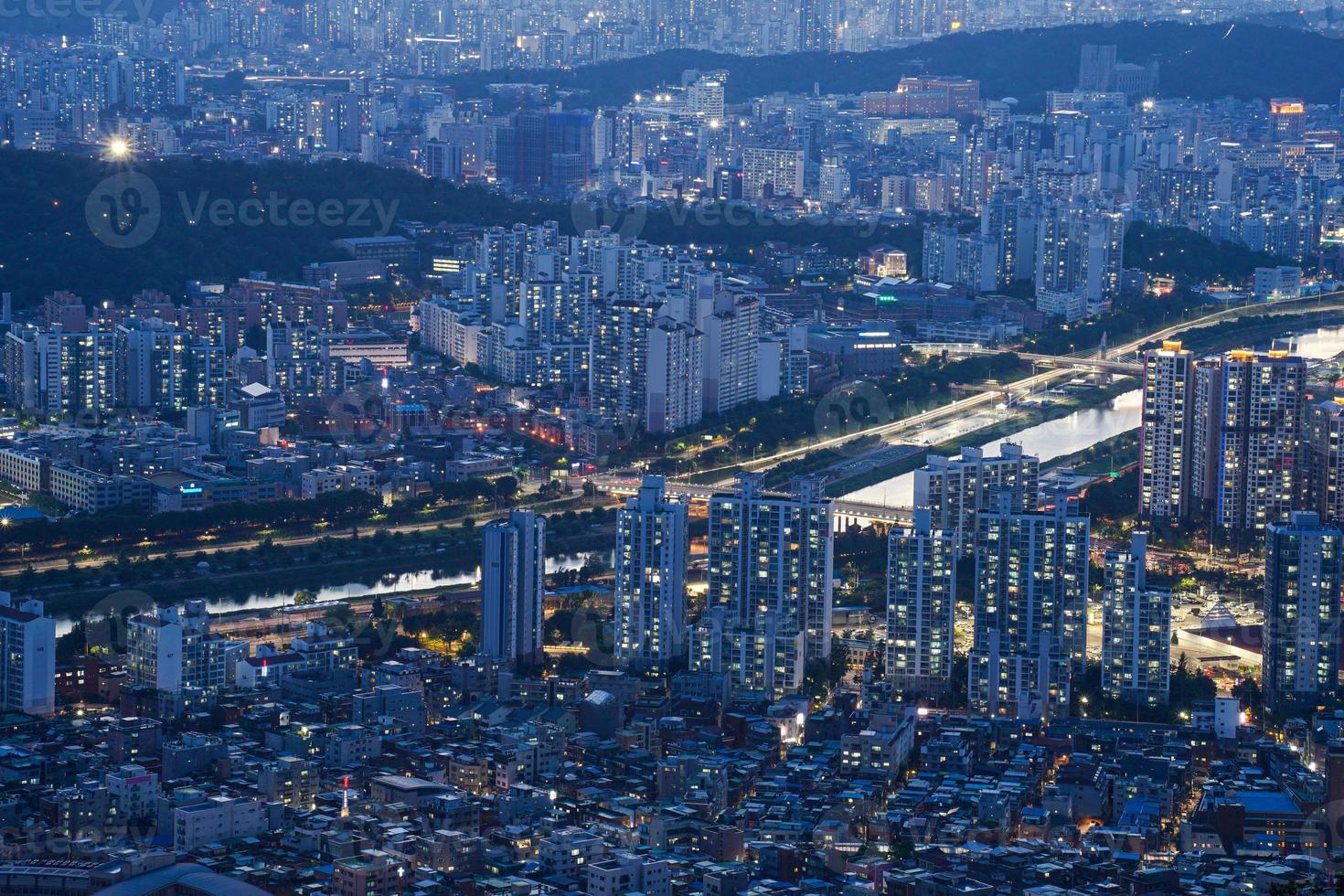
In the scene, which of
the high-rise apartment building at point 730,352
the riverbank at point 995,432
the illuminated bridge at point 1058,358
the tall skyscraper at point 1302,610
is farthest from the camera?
the illuminated bridge at point 1058,358

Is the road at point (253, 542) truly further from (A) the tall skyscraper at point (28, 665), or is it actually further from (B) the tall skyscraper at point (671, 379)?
(A) the tall skyscraper at point (28, 665)

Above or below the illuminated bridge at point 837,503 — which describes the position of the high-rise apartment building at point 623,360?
above

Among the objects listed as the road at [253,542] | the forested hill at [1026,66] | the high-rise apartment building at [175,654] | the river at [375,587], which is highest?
the forested hill at [1026,66]

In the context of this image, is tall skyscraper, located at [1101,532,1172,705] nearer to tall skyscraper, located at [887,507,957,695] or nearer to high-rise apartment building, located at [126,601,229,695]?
tall skyscraper, located at [887,507,957,695]

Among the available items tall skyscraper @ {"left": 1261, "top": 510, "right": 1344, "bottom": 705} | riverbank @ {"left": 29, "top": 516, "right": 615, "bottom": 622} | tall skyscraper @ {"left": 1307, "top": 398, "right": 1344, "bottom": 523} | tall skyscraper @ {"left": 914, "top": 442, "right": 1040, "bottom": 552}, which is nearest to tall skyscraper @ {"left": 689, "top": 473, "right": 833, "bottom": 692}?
tall skyscraper @ {"left": 914, "top": 442, "right": 1040, "bottom": 552}

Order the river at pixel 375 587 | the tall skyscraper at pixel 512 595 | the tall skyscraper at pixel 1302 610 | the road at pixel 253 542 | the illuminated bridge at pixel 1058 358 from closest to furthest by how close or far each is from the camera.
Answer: the tall skyscraper at pixel 1302 610
the tall skyscraper at pixel 512 595
the river at pixel 375 587
the road at pixel 253 542
the illuminated bridge at pixel 1058 358

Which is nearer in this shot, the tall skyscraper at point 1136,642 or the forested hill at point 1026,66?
the tall skyscraper at point 1136,642

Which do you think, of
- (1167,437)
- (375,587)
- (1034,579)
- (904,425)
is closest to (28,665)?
(375,587)

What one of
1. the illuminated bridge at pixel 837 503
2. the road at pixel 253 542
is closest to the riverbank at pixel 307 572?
the road at pixel 253 542
